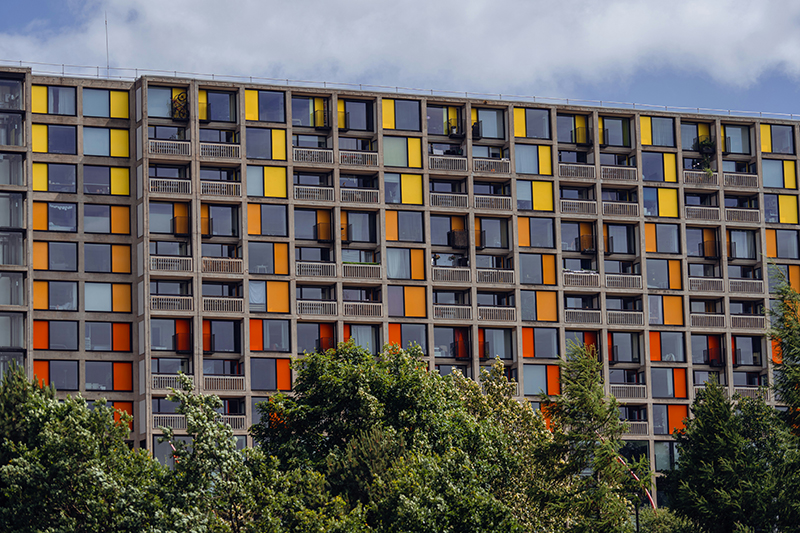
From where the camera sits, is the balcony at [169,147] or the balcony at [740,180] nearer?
the balcony at [169,147]

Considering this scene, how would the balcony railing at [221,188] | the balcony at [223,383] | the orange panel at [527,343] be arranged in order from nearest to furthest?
1. the balcony at [223,383]
2. the balcony railing at [221,188]
3. the orange panel at [527,343]

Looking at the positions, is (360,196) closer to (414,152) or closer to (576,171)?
(414,152)

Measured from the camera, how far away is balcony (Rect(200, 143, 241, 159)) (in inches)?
4286

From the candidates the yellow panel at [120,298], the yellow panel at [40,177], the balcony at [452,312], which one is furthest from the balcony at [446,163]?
the yellow panel at [40,177]

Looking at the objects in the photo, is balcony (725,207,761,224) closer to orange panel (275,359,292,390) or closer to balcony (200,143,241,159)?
orange panel (275,359,292,390)

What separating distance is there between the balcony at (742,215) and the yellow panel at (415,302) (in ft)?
92.7

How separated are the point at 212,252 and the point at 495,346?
23.7 metres

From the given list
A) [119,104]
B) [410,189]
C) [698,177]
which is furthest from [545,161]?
[119,104]

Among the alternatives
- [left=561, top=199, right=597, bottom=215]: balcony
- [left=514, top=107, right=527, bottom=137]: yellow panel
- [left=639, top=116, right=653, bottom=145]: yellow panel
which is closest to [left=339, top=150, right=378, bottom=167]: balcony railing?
[left=514, top=107, right=527, bottom=137]: yellow panel

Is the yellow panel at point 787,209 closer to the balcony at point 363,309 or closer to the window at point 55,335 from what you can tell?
the balcony at point 363,309

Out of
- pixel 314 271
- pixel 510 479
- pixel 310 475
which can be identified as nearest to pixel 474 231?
pixel 314 271

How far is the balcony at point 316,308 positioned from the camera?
109m

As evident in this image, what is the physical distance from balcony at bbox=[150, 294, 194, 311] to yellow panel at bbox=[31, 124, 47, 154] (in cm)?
1422

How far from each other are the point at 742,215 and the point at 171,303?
49360 mm
